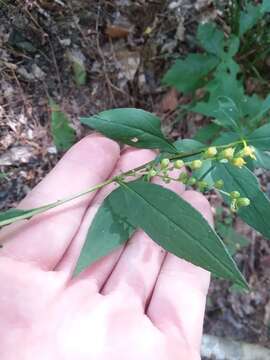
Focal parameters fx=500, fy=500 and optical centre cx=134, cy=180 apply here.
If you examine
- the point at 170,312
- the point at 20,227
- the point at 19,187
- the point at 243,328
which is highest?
the point at 20,227

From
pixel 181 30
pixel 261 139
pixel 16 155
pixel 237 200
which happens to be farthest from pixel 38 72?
pixel 237 200

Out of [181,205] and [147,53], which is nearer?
[181,205]

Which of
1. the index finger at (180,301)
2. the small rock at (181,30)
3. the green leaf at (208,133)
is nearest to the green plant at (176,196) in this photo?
the index finger at (180,301)

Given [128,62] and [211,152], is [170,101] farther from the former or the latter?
[211,152]

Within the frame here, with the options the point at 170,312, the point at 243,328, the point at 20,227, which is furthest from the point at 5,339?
the point at 243,328

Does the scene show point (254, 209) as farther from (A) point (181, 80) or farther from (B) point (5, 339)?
(A) point (181, 80)

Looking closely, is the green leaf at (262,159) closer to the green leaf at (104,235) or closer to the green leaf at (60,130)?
the green leaf at (104,235)

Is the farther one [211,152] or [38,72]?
[38,72]
